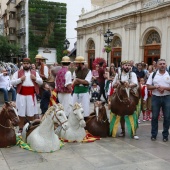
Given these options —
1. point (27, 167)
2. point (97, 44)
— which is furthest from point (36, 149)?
point (97, 44)

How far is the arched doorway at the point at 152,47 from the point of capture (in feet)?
63.4

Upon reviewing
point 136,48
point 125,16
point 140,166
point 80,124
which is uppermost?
point 125,16

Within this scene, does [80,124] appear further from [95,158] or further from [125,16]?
[125,16]

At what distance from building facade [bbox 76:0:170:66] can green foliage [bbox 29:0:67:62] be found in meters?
12.6

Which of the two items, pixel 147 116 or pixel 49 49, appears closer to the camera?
pixel 147 116

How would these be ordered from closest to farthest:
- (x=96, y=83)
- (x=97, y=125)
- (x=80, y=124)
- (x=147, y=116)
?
(x=80, y=124), (x=97, y=125), (x=147, y=116), (x=96, y=83)

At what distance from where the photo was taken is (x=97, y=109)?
6301mm

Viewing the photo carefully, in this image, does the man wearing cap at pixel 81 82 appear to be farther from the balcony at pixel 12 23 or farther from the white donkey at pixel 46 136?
the balcony at pixel 12 23

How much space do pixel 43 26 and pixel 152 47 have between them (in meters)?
22.5

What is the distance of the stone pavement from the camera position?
4.45 meters

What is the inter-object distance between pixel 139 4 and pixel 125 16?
1563 millimetres

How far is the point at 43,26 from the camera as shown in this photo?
3850cm

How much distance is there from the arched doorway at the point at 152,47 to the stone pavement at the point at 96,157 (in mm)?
14384

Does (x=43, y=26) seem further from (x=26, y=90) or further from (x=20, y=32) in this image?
(x=26, y=90)
